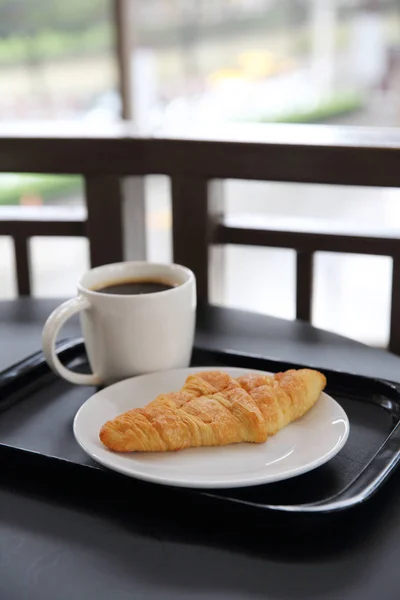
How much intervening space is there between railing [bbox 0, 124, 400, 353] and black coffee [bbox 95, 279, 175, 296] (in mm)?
301

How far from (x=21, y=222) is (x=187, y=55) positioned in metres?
5.19

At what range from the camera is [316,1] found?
5.66 m

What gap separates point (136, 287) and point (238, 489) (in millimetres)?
274

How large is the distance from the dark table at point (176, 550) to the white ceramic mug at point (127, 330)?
14 cm

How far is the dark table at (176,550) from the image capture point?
0.44m

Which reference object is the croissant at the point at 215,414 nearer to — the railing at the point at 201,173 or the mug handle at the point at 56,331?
the mug handle at the point at 56,331

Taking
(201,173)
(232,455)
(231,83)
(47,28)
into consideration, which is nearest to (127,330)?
(232,455)

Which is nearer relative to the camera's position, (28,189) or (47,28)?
(47,28)

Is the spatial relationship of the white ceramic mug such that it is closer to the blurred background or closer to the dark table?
the dark table

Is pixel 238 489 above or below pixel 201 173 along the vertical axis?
below

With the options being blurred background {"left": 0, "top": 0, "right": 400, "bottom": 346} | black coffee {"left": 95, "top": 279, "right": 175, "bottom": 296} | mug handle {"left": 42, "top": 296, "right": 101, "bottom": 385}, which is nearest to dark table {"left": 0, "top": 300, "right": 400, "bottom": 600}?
mug handle {"left": 42, "top": 296, "right": 101, "bottom": 385}

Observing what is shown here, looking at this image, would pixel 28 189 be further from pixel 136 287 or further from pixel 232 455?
pixel 232 455

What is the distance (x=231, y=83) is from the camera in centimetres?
667

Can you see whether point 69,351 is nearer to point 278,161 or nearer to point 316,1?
point 278,161
